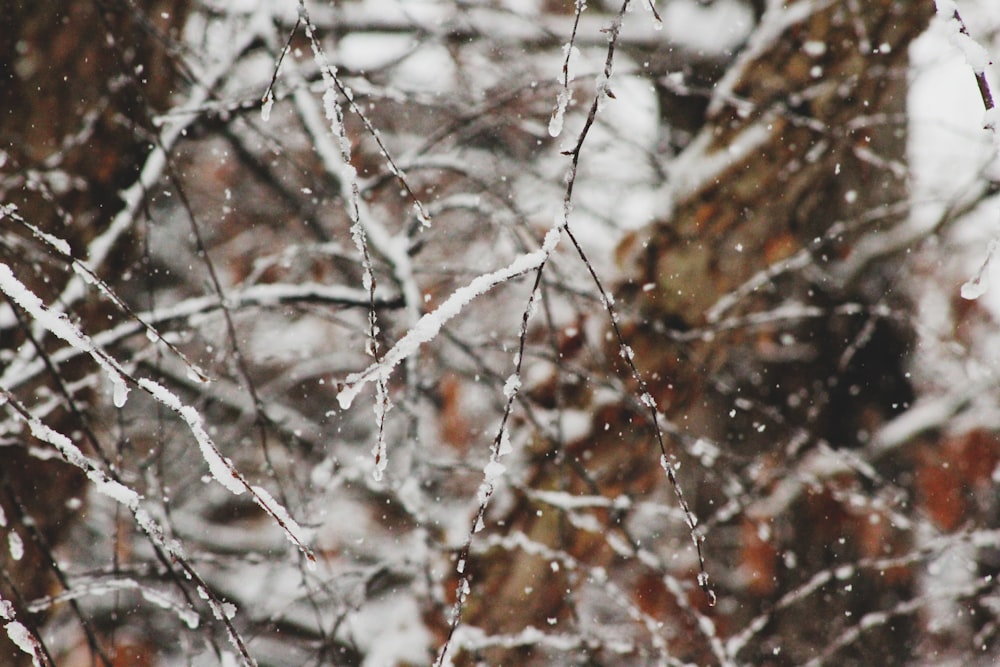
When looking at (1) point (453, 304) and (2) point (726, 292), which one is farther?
(2) point (726, 292)

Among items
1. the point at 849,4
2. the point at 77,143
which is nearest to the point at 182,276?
the point at 77,143

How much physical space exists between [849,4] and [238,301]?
1.99 m

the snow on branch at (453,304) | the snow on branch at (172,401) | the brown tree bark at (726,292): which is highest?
the brown tree bark at (726,292)

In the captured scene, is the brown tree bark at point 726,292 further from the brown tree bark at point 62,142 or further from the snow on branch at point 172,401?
the brown tree bark at point 62,142

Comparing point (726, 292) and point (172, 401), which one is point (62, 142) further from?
point (726, 292)

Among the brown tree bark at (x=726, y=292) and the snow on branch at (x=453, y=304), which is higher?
the brown tree bark at (x=726, y=292)

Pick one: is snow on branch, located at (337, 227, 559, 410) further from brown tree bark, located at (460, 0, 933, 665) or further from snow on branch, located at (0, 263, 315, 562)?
brown tree bark, located at (460, 0, 933, 665)

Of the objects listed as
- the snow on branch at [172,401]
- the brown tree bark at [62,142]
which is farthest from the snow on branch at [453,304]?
the brown tree bark at [62,142]

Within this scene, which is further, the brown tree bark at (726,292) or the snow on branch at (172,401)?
the brown tree bark at (726,292)

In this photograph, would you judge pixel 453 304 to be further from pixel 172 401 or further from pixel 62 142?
pixel 62 142

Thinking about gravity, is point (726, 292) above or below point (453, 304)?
above

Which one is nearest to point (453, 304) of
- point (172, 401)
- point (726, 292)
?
point (172, 401)

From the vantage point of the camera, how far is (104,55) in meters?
2.03

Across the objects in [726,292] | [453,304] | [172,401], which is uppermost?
[726,292]
